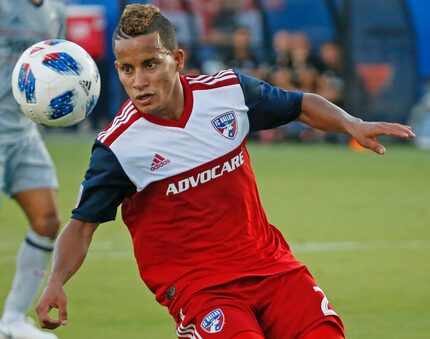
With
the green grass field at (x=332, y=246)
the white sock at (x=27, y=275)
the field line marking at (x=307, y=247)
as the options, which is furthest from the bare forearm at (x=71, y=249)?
the field line marking at (x=307, y=247)

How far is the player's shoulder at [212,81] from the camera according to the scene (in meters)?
5.70

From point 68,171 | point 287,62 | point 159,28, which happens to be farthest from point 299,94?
point 287,62

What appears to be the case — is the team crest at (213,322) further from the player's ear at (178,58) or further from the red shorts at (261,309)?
the player's ear at (178,58)

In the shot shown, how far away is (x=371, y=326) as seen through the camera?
8.20 meters

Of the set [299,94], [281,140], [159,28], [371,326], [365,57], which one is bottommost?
[281,140]

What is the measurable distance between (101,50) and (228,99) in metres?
19.2

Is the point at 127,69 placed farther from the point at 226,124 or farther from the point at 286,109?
the point at 286,109

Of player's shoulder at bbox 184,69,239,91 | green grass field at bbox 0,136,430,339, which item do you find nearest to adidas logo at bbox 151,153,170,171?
player's shoulder at bbox 184,69,239,91

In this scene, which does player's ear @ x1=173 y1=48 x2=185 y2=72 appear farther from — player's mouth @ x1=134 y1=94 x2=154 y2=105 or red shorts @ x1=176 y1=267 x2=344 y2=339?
red shorts @ x1=176 y1=267 x2=344 y2=339

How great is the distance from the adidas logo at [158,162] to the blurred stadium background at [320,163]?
2717 millimetres

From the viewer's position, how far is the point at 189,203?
548 centimetres

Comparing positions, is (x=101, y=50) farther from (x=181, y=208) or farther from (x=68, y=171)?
(x=181, y=208)

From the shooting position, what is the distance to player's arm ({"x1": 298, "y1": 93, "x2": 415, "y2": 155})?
5.42 m

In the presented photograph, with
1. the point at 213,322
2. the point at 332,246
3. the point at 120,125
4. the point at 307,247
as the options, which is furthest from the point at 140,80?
the point at 332,246
